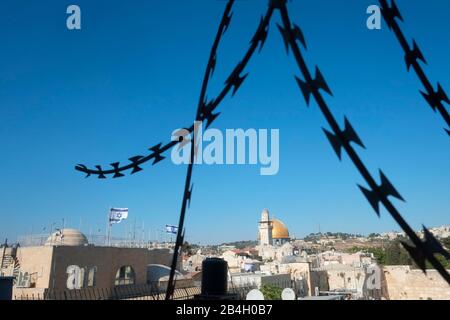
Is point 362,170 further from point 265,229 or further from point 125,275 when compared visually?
point 265,229

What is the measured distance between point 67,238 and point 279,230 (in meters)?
62.6

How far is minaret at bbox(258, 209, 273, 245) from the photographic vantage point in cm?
8044

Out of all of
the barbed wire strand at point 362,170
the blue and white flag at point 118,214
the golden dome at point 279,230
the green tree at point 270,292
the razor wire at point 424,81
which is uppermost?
the golden dome at point 279,230

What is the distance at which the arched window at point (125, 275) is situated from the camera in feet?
103

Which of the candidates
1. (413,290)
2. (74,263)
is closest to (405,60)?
(74,263)

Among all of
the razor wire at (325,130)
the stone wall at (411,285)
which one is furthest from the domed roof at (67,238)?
the razor wire at (325,130)

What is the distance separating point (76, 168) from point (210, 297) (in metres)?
1.42

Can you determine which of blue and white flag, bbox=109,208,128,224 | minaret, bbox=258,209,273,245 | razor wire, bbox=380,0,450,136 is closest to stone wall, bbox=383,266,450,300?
blue and white flag, bbox=109,208,128,224

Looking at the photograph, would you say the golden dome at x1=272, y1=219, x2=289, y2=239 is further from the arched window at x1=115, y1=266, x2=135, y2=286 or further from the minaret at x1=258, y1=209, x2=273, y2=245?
the arched window at x1=115, y1=266, x2=135, y2=286

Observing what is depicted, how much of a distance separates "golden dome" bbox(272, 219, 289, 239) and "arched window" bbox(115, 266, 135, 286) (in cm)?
5865

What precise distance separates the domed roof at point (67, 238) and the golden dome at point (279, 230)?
59.8 metres

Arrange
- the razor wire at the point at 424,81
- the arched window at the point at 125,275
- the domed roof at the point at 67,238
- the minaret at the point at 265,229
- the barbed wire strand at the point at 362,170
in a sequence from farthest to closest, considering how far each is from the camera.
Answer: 1. the minaret at the point at 265,229
2. the domed roof at the point at 67,238
3. the arched window at the point at 125,275
4. the razor wire at the point at 424,81
5. the barbed wire strand at the point at 362,170

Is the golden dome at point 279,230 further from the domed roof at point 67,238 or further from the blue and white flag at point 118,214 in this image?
the domed roof at point 67,238
